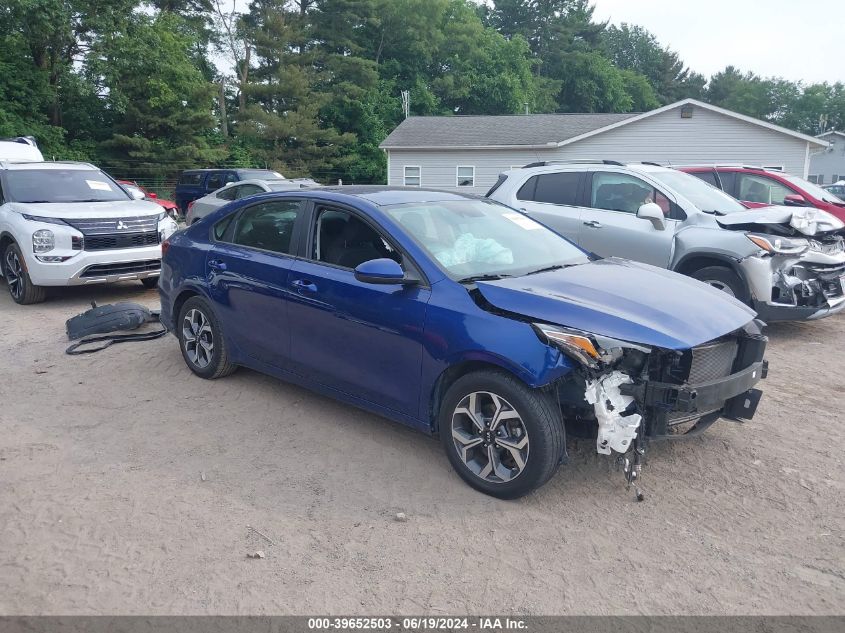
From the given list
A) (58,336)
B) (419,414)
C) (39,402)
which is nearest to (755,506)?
(419,414)

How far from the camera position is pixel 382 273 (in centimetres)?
420

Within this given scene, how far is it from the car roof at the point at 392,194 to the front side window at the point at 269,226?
193 millimetres

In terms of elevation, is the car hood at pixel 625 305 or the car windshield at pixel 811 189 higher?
the car windshield at pixel 811 189

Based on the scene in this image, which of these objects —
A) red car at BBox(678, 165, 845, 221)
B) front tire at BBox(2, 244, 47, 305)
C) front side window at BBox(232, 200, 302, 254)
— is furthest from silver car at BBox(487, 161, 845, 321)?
front tire at BBox(2, 244, 47, 305)

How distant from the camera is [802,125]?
80.0m

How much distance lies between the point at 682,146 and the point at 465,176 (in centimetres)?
940

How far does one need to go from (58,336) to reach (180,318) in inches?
91.8

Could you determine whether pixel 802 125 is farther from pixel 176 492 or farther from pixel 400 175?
pixel 176 492

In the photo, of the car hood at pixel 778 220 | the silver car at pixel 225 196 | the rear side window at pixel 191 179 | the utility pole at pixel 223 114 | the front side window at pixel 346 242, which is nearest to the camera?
the front side window at pixel 346 242

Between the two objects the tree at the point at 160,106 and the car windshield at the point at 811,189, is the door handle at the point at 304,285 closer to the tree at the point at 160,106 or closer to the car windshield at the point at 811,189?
the car windshield at the point at 811,189

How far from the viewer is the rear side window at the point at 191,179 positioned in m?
24.4

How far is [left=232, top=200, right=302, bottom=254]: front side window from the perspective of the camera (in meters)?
5.23

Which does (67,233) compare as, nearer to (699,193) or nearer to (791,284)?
(699,193)

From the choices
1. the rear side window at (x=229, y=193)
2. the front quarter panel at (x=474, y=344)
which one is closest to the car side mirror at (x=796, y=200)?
the front quarter panel at (x=474, y=344)
